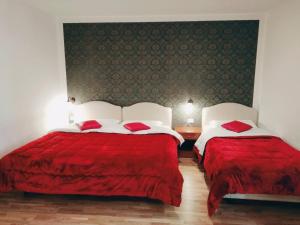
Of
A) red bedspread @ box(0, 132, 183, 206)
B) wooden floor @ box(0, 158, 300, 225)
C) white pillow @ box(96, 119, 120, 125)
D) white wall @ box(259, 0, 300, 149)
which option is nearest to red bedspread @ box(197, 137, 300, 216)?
wooden floor @ box(0, 158, 300, 225)

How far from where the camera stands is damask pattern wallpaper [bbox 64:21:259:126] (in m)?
3.94

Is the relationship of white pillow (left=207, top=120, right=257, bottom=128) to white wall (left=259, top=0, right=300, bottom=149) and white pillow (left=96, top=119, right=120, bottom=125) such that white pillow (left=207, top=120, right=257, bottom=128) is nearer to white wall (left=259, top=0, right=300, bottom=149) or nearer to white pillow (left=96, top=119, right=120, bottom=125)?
white wall (left=259, top=0, right=300, bottom=149)

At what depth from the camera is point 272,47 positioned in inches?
139

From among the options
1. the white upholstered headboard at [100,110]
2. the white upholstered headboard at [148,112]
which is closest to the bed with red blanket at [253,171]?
the white upholstered headboard at [148,112]

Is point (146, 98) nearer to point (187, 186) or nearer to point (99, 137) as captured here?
point (99, 137)

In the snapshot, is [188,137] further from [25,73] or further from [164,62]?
[25,73]

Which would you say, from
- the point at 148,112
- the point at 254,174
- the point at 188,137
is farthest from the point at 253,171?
the point at 148,112

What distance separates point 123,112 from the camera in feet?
13.8

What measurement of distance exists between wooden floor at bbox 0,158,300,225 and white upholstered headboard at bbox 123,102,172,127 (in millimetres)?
1658

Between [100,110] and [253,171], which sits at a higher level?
[100,110]

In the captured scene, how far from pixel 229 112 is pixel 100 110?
2431mm

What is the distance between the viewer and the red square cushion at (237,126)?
3475 mm

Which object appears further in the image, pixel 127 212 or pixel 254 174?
pixel 127 212

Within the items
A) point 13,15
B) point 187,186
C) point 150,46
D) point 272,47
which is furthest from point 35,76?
point 272,47
